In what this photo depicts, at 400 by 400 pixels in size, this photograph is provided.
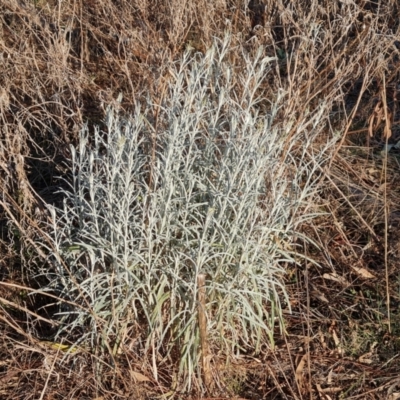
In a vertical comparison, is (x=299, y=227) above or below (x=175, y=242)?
below

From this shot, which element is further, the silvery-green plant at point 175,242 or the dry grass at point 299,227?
the dry grass at point 299,227

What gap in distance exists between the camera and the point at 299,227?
336 centimetres

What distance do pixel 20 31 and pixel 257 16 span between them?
1451 millimetres

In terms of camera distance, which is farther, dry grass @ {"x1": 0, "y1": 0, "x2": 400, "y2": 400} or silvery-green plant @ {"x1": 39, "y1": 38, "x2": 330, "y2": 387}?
dry grass @ {"x1": 0, "y1": 0, "x2": 400, "y2": 400}

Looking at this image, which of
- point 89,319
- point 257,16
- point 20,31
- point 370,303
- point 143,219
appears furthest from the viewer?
point 257,16

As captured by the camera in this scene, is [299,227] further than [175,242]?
Yes

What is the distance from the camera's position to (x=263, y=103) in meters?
4.07

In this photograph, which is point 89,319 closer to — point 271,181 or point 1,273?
point 1,273

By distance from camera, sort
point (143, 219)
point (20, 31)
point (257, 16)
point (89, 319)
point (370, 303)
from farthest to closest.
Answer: point (257, 16)
point (20, 31)
point (370, 303)
point (89, 319)
point (143, 219)

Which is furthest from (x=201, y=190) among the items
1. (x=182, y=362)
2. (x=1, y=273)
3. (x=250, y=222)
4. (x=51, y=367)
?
(x=1, y=273)

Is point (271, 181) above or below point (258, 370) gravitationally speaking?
above

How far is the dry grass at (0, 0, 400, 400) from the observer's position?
276 cm

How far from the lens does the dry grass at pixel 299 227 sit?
2.76 metres

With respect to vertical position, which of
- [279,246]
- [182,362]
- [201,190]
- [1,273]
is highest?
[201,190]
